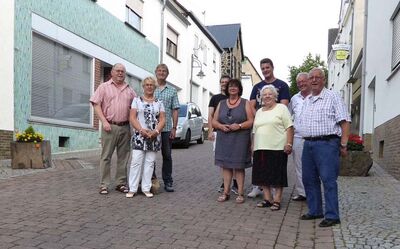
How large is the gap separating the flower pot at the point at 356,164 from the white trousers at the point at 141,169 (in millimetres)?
4872

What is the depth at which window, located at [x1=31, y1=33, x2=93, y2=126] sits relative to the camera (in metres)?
12.3

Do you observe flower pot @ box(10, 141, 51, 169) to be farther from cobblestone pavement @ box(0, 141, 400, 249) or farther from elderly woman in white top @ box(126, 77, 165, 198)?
elderly woman in white top @ box(126, 77, 165, 198)

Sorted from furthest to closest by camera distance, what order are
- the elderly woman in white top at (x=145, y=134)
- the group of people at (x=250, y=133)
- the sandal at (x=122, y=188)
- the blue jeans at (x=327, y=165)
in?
1. the sandal at (x=122, y=188)
2. the elderly woman in white top at (x=145, y=134)
3. the group of people at (x=250, y=133)
4. the blue jeans at (x=327, y=165)

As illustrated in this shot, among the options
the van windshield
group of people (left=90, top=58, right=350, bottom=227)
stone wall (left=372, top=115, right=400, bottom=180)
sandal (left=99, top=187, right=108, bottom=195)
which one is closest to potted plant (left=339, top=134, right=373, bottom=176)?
stone wall (left=372, top=115, right=400, bottom=180)

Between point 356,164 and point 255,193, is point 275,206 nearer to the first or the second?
point 255,193

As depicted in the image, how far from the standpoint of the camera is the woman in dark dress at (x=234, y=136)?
671 centimetres

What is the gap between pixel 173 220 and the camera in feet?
18.2

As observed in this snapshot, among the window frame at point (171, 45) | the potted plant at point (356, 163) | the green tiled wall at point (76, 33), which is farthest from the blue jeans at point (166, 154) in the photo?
the window frame at point (171, 45)

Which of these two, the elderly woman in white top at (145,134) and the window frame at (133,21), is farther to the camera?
the window frame at (133,21)

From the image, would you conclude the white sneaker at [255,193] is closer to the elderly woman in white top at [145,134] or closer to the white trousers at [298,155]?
the white trousers at [298,155]

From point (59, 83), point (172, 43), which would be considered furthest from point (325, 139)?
point (172, 43)

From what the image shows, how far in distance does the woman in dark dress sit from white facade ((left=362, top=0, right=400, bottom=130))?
4.55 m

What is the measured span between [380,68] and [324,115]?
8187 millimetres

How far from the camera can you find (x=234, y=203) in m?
6.70
